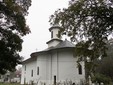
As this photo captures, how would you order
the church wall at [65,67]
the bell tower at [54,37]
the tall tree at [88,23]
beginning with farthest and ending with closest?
the bell tower at [54,37] < the church wall at [65,67] < the tall tree at [88,23]

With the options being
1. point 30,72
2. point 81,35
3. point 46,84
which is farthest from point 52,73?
point 81,35

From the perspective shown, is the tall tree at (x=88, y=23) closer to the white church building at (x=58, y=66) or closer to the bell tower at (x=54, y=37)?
the white church building at (x=58, y=66)

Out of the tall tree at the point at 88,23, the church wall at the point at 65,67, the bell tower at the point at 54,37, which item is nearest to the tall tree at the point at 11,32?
the tall tree at the point at 88,23

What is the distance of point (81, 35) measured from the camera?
15.8 meters

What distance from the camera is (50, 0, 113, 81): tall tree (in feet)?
45.7

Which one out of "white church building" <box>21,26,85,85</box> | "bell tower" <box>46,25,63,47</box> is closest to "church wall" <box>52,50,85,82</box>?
"white church building" <box>21,26,85,85</box>

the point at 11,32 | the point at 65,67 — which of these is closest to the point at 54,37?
the point at 65,67

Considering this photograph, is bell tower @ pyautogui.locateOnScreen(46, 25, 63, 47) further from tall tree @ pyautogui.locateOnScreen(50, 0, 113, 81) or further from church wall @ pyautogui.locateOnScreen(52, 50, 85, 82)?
tall tree @ pyautogui.locateOnScreen(50, 0, 113, 81)

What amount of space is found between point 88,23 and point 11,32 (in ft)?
22.2

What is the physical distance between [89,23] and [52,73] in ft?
Result: 72.6

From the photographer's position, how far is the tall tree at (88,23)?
548 inches

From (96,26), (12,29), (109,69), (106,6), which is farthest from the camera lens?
(109,69)

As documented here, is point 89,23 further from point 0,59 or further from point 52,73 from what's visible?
point 52,73

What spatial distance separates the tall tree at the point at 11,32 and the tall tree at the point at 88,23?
299 cm
